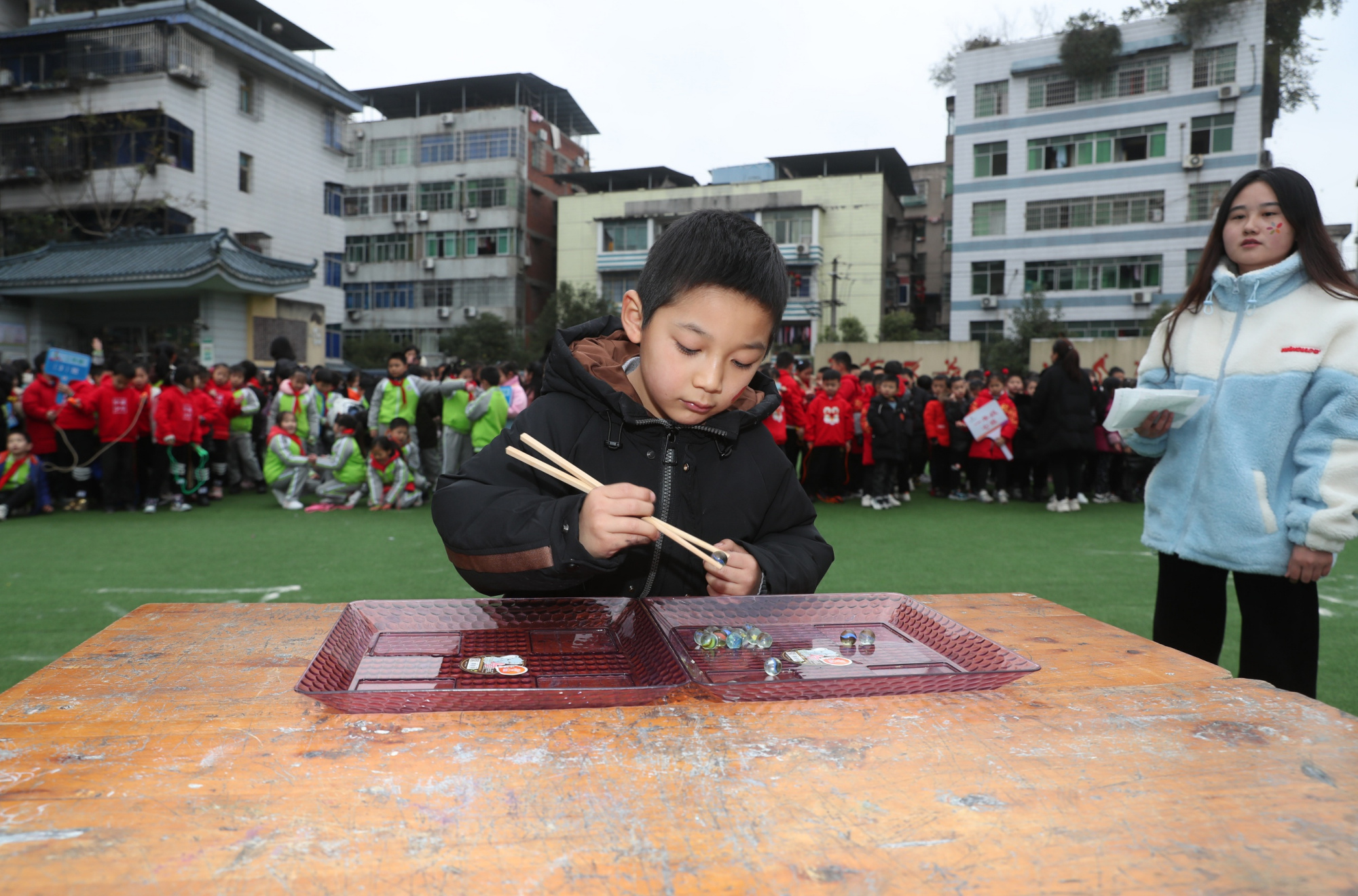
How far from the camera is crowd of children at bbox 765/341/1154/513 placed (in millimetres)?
7984

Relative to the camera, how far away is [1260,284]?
190cm

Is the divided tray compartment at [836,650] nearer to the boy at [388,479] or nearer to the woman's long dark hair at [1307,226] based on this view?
the woman's long dark hair at [1307,226]

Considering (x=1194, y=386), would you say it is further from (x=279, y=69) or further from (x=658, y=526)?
(x=279, y=69)

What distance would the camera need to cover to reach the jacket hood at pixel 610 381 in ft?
4.76

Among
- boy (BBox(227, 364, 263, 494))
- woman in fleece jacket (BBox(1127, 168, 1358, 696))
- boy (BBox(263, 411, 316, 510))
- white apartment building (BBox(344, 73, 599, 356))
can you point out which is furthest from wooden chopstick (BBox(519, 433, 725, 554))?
white apartment building (BBox(344, 73, 599, 356))

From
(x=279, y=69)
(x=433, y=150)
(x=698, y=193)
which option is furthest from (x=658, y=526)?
(x=433, y=150)

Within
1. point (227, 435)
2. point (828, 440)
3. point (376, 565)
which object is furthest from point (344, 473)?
point (828, 440)

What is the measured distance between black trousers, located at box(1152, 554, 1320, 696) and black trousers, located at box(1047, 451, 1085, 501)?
5968 mm

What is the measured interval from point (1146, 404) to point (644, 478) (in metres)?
1.15

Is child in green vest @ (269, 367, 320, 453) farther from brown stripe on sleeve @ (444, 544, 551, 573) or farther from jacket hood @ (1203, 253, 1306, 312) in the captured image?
jacket hood @ (1203, 253, 1306, 312)

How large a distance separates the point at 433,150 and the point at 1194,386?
36358 mm

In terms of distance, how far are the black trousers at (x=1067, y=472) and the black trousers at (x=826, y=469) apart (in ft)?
6.22

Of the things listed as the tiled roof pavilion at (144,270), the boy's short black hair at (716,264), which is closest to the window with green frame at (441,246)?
the tiled roof pavilion at (144,270)

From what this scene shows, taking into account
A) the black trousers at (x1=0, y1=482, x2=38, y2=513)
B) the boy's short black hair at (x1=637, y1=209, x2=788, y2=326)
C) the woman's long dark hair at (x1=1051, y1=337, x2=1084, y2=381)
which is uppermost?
the woman's long dark hair at (x1=1051, y1=337, x2=1084, y2=381)
